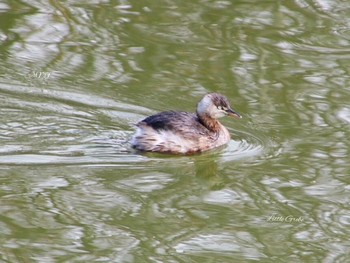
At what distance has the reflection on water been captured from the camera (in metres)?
7.81

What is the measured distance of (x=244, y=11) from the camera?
44.7 ft

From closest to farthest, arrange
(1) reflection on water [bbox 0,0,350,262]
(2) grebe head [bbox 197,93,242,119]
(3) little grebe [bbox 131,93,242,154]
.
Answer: (1) reflection on water [bbox 0,0,350,262]
(3) little grebe [bbox 131,93,242,154]
(2) grebe head [bbox 197,93,242,119]

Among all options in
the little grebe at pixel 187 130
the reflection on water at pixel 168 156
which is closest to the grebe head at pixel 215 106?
the little grebe at pixel 187 130

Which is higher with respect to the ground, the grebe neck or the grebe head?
the grebe head

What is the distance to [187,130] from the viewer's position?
10.0 meters

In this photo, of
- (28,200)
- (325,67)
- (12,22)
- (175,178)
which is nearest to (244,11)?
(325,67)

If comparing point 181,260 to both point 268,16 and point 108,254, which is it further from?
point 268,16

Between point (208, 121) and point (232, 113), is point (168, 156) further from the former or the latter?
point (232, 113)

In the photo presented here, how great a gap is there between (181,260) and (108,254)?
1.58 feet

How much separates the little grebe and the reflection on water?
0.34 ft

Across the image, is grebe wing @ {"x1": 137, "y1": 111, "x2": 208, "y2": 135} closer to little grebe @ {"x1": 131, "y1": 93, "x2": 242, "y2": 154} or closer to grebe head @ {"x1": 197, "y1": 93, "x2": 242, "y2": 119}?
little grebe @ {"x1": 131, "y1": 93, "x2": 242, "y2": 154}

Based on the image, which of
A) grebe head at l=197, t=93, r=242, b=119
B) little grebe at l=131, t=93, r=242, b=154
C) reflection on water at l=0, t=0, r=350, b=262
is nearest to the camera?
reflection on water at l=0, t=0, r=350, b=262

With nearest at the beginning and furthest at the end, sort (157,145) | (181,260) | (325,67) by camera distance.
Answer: (181,260)
(157,145)
(325,67)

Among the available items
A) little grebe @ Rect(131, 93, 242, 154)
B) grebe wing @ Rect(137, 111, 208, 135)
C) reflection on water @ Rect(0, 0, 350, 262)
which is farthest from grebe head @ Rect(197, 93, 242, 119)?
reflection on water @ Rect(0, 0, 350, 262)
